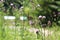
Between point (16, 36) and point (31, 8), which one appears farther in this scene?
point (31, 8)

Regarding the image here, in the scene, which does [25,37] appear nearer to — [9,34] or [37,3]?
[9,34]

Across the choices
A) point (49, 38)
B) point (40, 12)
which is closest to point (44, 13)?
point (40, 12)

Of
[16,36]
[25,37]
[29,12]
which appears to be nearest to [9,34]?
[16,36]

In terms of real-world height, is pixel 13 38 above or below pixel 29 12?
above

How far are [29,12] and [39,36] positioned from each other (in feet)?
13.0

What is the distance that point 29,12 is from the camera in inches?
293

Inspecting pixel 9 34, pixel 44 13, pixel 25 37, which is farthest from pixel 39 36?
pixel 44 13

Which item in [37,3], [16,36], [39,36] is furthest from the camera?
[37,3]

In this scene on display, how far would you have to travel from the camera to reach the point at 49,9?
744 cm

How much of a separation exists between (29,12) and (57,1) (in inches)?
34.3

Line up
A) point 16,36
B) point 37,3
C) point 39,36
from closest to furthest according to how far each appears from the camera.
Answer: point 39,36 → point 16,36 → point 37,3

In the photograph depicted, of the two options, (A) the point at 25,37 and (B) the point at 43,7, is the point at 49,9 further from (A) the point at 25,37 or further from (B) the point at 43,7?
(A) the point at 25,37

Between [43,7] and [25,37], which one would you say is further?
[43,7]

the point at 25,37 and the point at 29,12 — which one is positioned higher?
the point at 25,37
